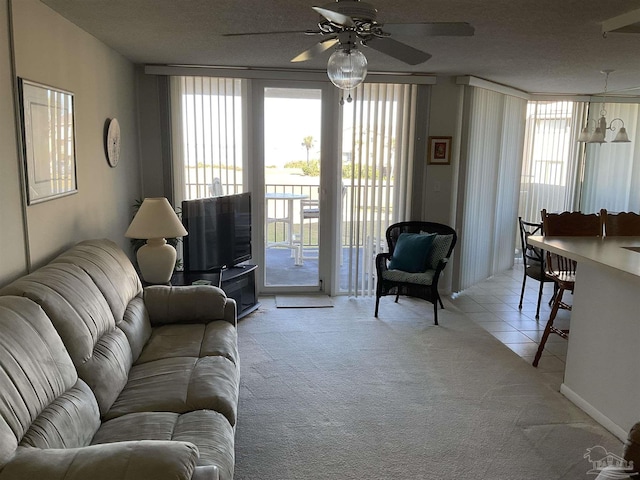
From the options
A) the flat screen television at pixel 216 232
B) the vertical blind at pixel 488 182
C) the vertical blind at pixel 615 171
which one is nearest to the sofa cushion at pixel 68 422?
the flat screen television at pixel 216 232

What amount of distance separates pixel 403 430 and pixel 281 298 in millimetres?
2637

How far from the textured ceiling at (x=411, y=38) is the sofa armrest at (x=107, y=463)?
2.21 m

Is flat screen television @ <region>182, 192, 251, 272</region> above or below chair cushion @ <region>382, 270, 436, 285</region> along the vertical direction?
above

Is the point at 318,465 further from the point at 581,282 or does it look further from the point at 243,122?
the point at 243,122

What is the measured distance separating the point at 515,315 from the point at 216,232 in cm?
298

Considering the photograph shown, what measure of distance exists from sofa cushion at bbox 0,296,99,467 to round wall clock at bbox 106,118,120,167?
213 cm

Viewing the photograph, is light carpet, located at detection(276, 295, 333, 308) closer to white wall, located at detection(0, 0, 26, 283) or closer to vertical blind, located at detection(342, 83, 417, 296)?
vertical blind, located at detection(342, 83, 417, 296)

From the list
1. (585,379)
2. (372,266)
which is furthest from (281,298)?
(585,379)

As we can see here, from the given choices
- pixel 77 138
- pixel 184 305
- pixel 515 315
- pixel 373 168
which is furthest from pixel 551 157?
pixel 77 138

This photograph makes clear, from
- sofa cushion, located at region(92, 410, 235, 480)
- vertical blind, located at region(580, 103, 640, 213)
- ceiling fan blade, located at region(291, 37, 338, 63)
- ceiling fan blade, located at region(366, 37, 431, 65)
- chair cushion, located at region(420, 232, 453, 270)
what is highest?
ceiling fan blade, located at region(291, 37, 338, 63)

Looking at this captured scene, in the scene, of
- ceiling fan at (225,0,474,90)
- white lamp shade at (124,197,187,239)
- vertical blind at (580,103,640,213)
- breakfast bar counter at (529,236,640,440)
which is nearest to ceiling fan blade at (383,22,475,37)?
ceiling fan at (225,0,474,90)

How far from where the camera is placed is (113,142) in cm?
397

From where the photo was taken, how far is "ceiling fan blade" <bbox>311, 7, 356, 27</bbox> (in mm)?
1865

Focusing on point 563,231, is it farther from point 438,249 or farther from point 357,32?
point 357,32
